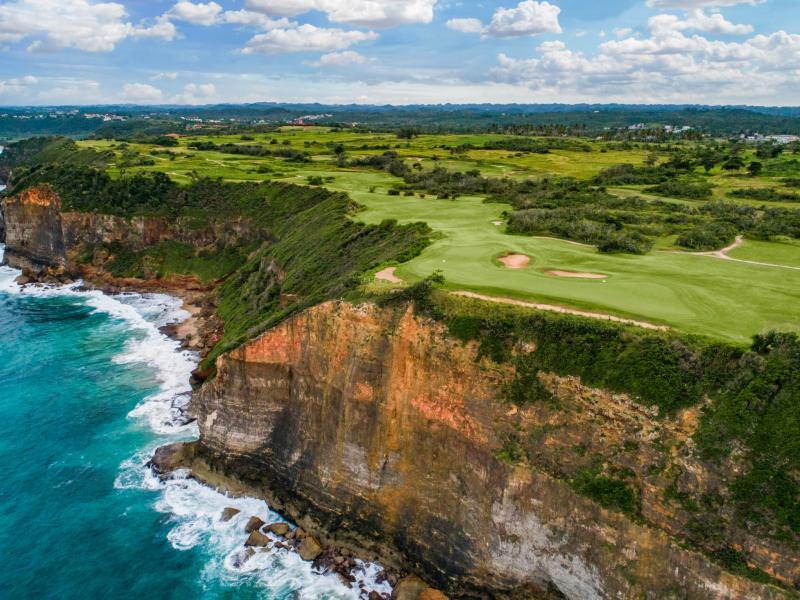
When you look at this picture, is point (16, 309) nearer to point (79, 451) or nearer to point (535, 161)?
point (79, 451)

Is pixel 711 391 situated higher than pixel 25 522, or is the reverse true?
pixel 711 391

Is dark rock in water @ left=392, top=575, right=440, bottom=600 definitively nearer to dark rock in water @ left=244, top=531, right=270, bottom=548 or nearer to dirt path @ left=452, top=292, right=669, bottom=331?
dark rock in water @ left=244, top=531, right=270, bottom=548

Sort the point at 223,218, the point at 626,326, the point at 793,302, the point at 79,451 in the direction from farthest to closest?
the point at 223,218
the point at 79,451
the point at 793,302
the point at 626,326

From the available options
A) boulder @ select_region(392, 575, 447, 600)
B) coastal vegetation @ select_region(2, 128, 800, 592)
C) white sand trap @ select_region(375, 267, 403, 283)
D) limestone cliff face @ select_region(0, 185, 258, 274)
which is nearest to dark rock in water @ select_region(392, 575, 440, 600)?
boulder @ select_region(392, 575, 447, 600)

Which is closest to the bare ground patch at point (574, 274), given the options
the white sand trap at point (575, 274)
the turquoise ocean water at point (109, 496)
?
the white sand trap at point (575, 274)

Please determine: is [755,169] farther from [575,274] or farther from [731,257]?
[575,274]

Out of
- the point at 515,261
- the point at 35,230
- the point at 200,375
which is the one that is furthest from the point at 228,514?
the point at 35,230

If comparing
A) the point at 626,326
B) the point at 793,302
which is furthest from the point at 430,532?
the point at 793,302
